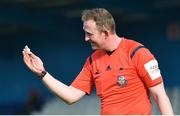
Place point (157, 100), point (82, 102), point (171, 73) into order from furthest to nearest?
point (82, 102) → point (171, 73) → point (157, 100)

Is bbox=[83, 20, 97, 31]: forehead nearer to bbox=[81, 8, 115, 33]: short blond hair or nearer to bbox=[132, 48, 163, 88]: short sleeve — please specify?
bbox=[81, 8, 115, 33]: short blond hair

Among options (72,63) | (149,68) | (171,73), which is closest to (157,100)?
(149,68)

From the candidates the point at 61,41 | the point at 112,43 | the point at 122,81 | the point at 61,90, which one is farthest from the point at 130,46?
the point at 61,41

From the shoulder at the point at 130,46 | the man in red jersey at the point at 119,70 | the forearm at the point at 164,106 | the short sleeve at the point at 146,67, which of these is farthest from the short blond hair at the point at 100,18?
the forearm at the point at 164,106

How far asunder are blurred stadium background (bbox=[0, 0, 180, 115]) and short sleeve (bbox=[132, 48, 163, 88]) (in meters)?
5.45

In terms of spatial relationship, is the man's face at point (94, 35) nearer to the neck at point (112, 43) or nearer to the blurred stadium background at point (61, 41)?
the neck at point (112, 43)

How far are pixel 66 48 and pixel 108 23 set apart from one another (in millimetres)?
6975

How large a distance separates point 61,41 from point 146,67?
7220 mm

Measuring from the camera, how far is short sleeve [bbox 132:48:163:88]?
352cm

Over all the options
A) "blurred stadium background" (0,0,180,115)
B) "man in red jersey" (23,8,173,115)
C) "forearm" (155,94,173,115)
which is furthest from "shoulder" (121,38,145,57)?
"blurred stadium background" (0,0,180,115)

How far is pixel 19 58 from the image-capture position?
1085 centimetres

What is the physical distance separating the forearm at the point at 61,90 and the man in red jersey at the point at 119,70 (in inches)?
1.2

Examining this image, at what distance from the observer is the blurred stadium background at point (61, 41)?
380 inches

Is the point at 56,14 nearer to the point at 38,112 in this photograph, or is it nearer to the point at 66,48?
the point at 66,48
